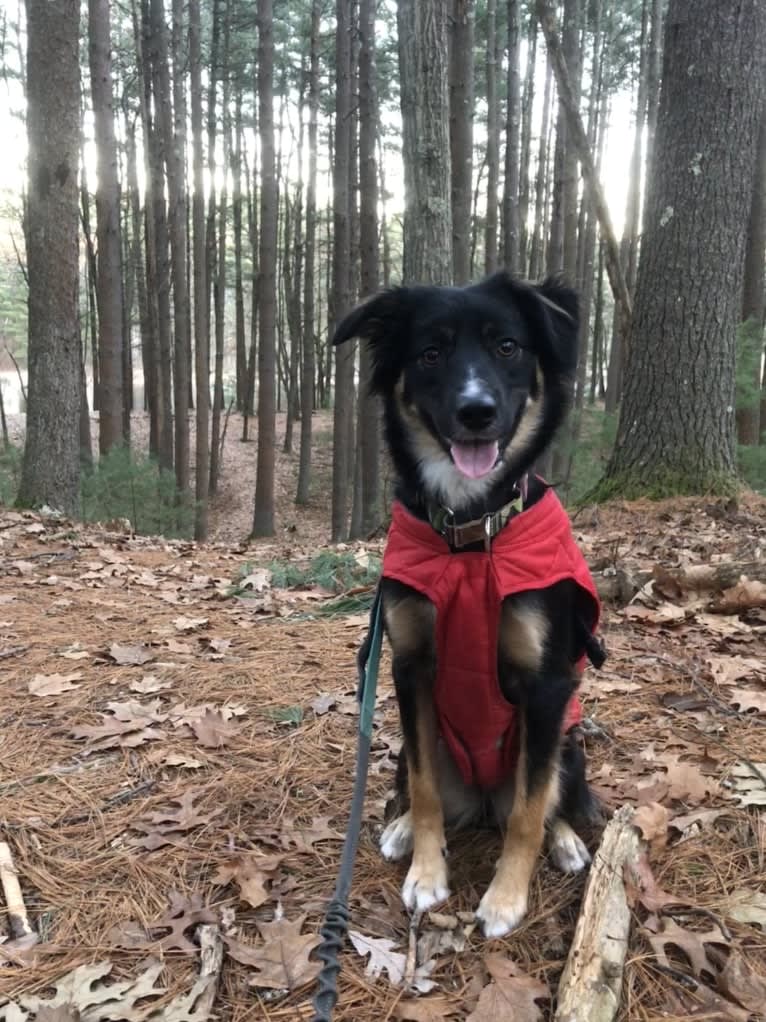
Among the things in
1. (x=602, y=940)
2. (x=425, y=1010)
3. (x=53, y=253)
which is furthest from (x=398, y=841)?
(x=53, y=253)

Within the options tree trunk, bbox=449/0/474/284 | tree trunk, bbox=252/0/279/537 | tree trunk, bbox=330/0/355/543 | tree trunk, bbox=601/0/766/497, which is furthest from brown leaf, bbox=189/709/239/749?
tree trunk, bbox=252/0/279/537

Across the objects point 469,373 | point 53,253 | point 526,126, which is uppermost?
point 526,126

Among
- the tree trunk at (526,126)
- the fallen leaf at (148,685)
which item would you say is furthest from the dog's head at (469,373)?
the tree trunk at (526,126)

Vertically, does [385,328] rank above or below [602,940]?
above

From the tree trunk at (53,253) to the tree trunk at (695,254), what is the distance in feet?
21.7

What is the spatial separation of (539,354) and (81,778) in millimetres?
2405

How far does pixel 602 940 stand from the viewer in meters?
1.89

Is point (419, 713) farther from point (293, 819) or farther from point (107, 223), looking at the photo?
point (107, 223)

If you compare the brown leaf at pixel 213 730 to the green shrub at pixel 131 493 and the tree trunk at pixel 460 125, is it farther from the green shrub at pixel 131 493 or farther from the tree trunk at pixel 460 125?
the green shrub at pixel 131 493

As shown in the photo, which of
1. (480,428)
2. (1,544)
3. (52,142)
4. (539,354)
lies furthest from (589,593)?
(52,142)

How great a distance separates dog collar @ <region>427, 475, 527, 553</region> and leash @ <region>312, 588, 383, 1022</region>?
34cm

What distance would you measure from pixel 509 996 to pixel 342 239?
17357 millimetres

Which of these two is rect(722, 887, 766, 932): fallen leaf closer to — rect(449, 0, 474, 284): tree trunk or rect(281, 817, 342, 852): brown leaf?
rect(281, 817, 342, 852): brown leaf

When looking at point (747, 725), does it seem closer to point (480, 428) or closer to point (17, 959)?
point (480, 428)
